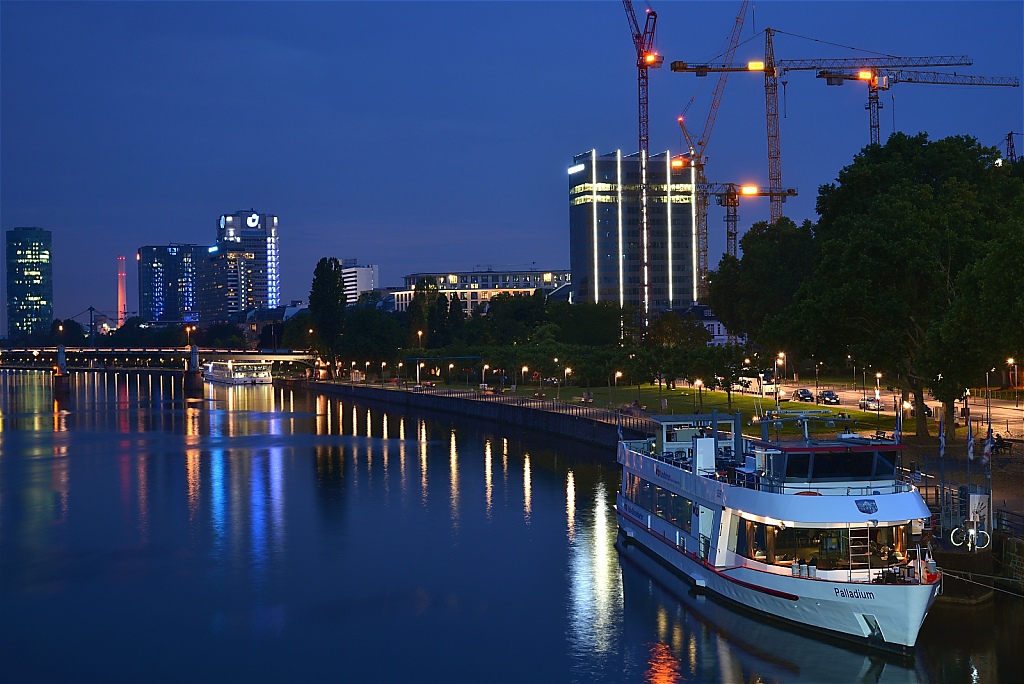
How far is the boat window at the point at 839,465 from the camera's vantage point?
114 feet

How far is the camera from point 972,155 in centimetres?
7156

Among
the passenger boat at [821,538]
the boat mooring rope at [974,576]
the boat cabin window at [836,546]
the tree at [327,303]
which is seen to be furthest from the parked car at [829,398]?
the tree at [327,303]

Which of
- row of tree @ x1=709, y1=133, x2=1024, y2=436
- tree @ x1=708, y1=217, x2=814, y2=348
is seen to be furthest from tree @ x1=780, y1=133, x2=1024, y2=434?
tree @ x1=708, y1=217, x2=814, y2=348

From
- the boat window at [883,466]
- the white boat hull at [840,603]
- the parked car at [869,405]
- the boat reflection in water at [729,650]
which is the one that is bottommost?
the boat reflection in water at [729,650]

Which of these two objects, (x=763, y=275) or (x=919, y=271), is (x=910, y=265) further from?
(x=763, y=275)

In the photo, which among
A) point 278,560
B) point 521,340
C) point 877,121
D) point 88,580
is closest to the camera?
point 88,580

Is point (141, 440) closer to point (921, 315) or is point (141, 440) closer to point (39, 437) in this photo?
point (39, 437)

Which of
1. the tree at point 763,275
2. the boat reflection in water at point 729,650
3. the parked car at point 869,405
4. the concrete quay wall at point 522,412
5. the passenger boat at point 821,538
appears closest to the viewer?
the passenger boat at point 821,538

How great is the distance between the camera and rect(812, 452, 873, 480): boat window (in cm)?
3478

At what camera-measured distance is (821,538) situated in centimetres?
3353

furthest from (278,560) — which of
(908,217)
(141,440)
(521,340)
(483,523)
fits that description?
(521,340)

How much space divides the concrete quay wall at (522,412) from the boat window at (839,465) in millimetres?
39507

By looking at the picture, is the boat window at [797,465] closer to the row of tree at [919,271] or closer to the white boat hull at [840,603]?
the white boat hull at [840,603]

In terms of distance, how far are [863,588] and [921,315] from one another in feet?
120
